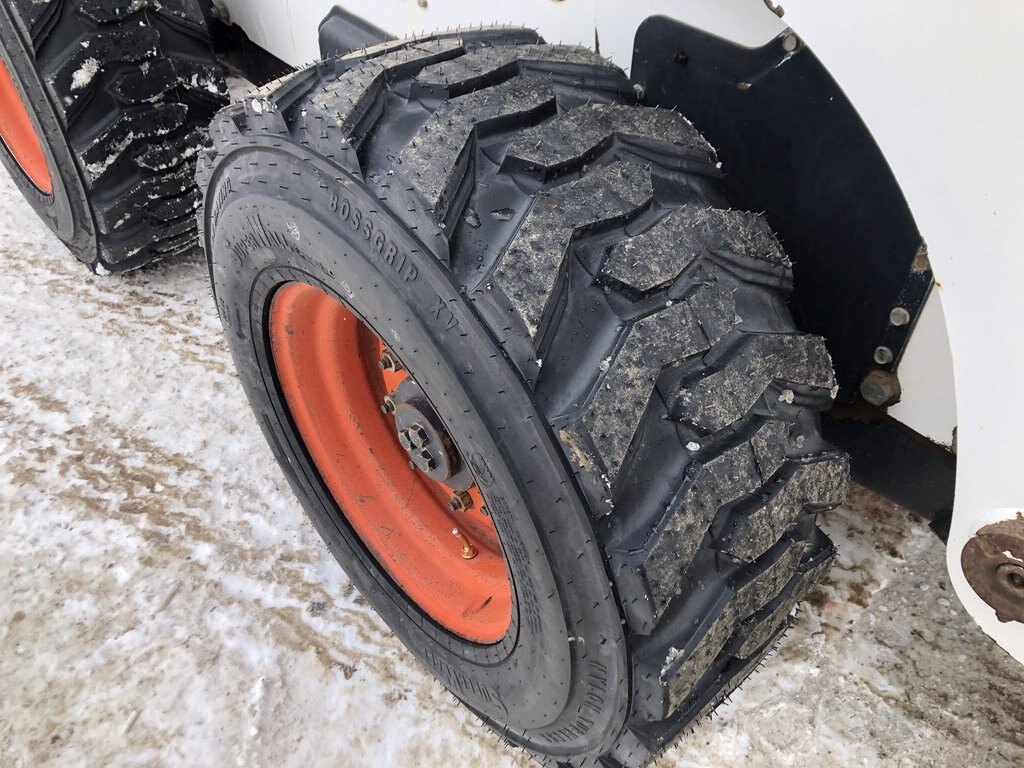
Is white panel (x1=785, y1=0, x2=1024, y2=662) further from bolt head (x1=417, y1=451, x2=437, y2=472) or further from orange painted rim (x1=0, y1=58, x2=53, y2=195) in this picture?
orange painted rim (x1=0, y1=58, x2=53, y2=195)

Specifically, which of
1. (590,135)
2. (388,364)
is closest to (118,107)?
(388,364)

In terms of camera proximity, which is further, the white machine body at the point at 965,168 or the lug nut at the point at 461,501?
the lug nut at the point at 461,501

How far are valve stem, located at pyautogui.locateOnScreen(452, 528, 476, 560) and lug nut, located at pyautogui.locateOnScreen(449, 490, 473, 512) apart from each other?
7cm

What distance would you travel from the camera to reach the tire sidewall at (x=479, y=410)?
965mm

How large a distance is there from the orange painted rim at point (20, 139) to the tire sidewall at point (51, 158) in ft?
0.12

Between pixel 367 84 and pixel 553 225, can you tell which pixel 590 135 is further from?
pixel 367 84

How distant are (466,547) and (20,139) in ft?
7.04

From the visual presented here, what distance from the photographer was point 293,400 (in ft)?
5.25

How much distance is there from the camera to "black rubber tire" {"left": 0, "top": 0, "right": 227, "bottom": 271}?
1.94 m

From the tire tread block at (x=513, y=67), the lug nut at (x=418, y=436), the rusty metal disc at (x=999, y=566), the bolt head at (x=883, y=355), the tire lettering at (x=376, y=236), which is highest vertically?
the tire tread block at (x=513, y=67)

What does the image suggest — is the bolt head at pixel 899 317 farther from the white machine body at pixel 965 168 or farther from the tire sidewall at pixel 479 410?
the tire sidewall at pixel 479 410

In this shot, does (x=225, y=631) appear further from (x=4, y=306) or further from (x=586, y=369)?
(x=4, y=306)

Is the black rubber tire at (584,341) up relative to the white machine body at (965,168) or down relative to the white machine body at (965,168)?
down

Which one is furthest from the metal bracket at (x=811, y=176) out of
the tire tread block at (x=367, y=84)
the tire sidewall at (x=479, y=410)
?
the tire sidewall at (x=479, y=410)
